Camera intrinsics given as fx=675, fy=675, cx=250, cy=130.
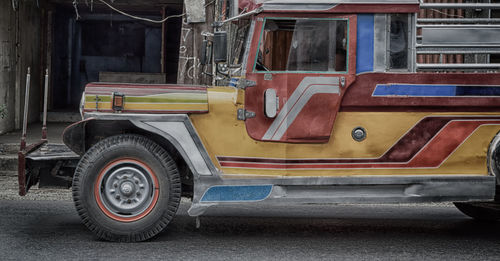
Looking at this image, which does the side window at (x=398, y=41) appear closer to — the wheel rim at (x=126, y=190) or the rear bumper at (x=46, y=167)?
the wheel rim at (x=126, y=190)

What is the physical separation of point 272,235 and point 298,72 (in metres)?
1.59

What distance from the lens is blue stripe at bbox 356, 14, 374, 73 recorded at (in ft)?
19.2

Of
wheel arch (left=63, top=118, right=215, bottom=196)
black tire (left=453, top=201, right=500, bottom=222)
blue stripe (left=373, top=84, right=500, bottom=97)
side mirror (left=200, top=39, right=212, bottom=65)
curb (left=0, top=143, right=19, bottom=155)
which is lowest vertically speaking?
black tire (left=453, top=201, right=500, bottom=222)

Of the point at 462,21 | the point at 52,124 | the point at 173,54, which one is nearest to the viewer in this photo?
the point at 462,21

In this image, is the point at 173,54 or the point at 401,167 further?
the point at 173,54

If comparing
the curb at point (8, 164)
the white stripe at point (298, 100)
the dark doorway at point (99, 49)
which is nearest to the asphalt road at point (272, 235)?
the white stripe at point (298, 100)

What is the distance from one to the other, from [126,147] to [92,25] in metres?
14.1

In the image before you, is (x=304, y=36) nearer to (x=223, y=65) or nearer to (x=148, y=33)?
(x=223, y=65)

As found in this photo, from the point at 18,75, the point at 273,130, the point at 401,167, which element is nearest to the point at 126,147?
the point at 273,130

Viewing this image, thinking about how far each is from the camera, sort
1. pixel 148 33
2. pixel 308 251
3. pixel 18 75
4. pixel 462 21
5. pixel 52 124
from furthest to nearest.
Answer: pixel 148 33 < pixel 52 124 < pixel 18 75 < pixel 462 21 < pixel 308 251

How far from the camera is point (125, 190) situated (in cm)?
578

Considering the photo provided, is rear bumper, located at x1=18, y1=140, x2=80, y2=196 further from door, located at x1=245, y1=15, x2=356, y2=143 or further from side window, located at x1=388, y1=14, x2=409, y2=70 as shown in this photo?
side window, located at x1=388, y1=14, x2=409, y2=70

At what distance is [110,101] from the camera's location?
5.88m

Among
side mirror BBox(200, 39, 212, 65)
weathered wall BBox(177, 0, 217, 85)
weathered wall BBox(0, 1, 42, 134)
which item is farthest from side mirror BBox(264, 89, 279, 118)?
weathered wall BBox(0, 1, 42, 134)
